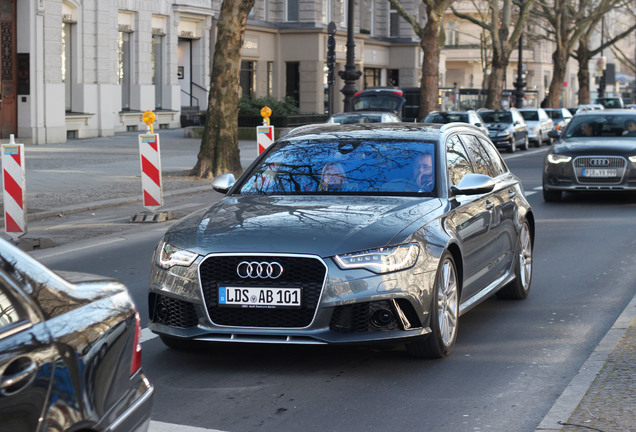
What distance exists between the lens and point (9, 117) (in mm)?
31875

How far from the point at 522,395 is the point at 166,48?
127ft

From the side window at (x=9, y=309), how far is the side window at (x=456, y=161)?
4801mm

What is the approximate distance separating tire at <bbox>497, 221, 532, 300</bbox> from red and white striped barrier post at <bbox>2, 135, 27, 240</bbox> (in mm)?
6089

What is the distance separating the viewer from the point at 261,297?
643cm

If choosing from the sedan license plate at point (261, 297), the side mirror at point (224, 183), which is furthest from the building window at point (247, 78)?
the sedan license plate at point (261, 297)

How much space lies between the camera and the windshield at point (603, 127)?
19.3m

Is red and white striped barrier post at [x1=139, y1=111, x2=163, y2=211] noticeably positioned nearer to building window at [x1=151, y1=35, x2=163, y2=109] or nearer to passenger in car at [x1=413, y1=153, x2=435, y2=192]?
passenger in car at [x1=413, y1=153, x2=435, y2=192]

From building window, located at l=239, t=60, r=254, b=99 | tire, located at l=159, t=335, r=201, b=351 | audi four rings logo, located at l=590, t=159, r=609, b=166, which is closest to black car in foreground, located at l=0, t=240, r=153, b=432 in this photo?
tire, located at l=159, t=335, r=201, b=351

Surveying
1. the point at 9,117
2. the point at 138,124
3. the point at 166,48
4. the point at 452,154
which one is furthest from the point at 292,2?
the point at 452,154

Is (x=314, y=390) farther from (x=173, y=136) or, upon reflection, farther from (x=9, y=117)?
(x=173, y=136)

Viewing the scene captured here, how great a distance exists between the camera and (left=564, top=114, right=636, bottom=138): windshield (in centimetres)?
1930

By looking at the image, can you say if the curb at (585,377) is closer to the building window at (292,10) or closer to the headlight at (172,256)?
the headlight at (172,256)

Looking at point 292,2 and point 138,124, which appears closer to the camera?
point 138,124

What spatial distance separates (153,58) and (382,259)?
37.8 metres
